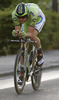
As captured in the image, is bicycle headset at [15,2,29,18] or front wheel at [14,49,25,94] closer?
front wheel at [14,49,25,94]

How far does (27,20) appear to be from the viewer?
7.66 metres

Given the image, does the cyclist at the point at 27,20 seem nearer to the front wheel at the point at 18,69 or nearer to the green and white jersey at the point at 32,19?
the green and white jersey at the point at 32,19

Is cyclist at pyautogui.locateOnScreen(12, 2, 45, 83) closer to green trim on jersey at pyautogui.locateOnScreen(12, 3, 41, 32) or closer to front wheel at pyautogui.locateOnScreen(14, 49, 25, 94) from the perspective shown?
green trim on jersey at pyautogui.locateOnScreen(12, 3, 41, 32)

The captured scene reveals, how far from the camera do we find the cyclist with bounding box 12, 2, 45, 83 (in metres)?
7.25

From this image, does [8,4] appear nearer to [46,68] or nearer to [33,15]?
[46,68]

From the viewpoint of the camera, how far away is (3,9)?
1659cm

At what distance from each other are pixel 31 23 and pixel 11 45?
8100 mm

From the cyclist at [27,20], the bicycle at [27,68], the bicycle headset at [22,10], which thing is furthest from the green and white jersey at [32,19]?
the bicycle at [27,68]

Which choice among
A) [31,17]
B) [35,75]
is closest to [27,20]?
[31,17]

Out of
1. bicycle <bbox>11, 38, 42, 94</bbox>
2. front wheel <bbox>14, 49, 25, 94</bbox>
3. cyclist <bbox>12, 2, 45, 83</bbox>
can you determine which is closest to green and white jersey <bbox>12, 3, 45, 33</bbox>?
cyclist <bbox>12, 2, 45, 83</bbox>

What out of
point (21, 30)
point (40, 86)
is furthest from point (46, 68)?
point (21, 30)

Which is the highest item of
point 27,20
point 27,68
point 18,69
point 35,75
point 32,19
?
point 32,19

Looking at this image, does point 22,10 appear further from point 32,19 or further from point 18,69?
point 18,69

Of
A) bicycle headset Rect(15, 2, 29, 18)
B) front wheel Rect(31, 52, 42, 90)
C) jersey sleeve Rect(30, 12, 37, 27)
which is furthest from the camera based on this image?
front wheel Rect(31, 52, 42, 90)
